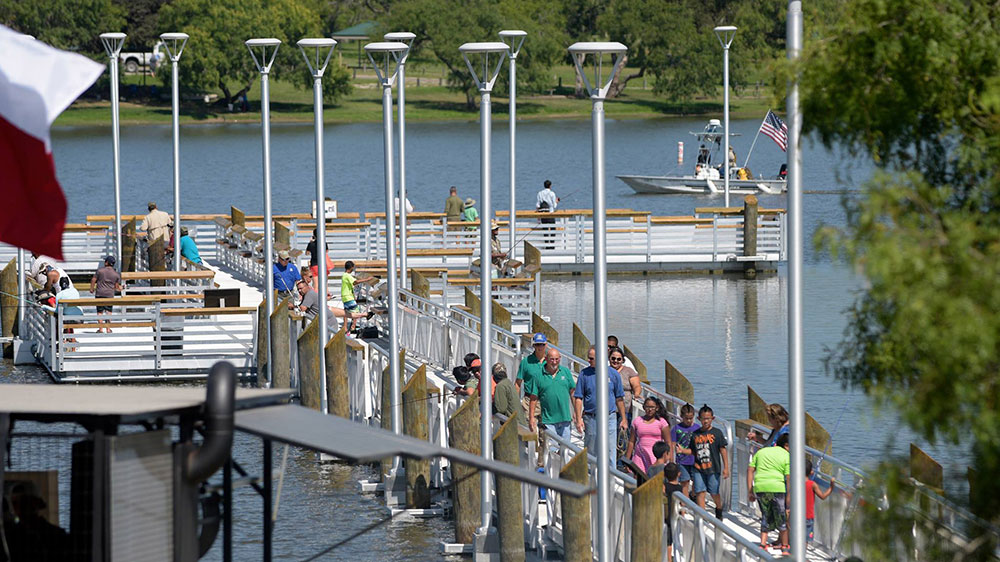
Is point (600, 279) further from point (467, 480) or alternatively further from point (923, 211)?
point (923, 211)

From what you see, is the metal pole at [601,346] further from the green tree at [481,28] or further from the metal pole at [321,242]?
the green tree at [481,28]

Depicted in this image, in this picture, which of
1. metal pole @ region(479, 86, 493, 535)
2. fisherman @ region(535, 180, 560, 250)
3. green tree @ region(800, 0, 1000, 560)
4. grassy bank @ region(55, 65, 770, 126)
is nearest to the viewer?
green tree @ region(800, 0, 1000, 560)

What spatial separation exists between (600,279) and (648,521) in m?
2.05

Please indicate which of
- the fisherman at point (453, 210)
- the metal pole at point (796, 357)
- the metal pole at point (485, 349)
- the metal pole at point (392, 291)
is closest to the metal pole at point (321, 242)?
the metal pole at point (392, 291)

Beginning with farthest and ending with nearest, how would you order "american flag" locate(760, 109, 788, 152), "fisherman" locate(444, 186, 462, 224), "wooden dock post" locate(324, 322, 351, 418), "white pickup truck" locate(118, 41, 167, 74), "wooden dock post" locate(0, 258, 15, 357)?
"white pickup truck" locate(118, 41, 167, 74)
"american flag" locate(760, 109, 788, 152)
"fisherman" locate(444, 186, 462, 224)
"wooden dock post" locate(0, 258, 15, 357)
"wooden dock post" locate(324, 322, 351, 418)

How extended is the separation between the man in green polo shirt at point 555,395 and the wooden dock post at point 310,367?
6149mm

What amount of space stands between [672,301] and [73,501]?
104 ft

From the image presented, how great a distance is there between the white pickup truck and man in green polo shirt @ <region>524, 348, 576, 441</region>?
89.1 metres

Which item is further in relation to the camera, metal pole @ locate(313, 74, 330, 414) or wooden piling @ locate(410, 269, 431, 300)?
wooden piling @ locate(410, 269, 431, 300)

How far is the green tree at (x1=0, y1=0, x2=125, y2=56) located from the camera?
98.8 m

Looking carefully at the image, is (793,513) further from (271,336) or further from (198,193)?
(198,193)

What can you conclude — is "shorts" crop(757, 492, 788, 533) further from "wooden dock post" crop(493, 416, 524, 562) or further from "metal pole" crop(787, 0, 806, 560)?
"metal pole" crop(787, 0, 806, 560)

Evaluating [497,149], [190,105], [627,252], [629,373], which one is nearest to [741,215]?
[627,252]

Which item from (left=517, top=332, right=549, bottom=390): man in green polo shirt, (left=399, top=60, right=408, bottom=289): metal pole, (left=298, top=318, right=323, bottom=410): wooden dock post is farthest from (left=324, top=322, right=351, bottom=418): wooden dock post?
(left=517, top=332, right=549, bottom=390): man in green polo shirt
